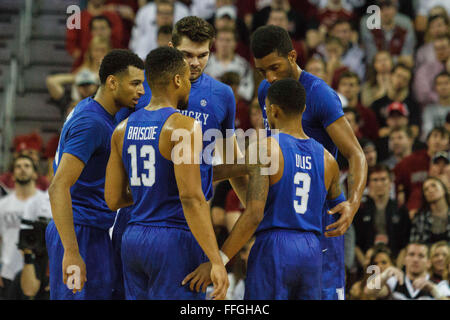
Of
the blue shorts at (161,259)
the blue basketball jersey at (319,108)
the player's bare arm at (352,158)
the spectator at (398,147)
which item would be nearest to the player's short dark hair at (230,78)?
the spectator at (398,147)

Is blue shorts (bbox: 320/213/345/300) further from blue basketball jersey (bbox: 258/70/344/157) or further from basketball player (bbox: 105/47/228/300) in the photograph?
basketball player (bbox: 105/47/228/300)

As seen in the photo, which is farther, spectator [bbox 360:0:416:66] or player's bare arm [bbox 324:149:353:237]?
spectator [bbox 360:0:416:66]

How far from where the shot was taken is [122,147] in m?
4.29

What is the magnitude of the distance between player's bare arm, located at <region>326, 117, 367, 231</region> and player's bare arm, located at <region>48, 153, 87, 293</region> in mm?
1685

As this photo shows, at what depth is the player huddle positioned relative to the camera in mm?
4184

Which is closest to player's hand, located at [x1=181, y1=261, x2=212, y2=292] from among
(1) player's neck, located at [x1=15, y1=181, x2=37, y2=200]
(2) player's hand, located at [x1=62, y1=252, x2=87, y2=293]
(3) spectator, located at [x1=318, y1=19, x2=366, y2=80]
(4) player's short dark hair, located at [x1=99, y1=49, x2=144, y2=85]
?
(2) player's hand, located at [x1=62, y1=252, x2=87, y2=293]

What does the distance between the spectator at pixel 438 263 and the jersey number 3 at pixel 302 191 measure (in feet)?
10.5

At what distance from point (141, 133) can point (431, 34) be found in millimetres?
7160

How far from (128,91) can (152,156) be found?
725mm

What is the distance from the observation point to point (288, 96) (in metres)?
4.54

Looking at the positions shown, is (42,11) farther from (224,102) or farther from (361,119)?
(224,102)

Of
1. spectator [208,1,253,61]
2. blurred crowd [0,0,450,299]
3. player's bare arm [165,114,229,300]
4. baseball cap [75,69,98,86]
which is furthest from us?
spectator [208,1,253,61]

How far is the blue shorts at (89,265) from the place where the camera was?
472cm

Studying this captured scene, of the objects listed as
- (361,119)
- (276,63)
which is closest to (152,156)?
(276,63)
